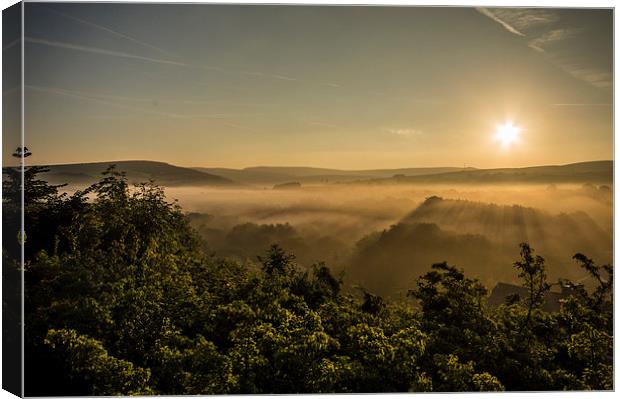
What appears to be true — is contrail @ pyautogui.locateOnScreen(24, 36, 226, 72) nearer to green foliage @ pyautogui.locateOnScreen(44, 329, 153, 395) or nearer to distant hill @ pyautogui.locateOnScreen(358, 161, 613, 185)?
distant hill @ pyautogui.locateOnScreen(358, 161, 613, 185)

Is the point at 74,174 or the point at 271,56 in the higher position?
the point at 271,56

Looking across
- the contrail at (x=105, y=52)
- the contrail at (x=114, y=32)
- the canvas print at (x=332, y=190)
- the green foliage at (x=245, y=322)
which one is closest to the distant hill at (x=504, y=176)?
the canvas print at (x=332, y=190)

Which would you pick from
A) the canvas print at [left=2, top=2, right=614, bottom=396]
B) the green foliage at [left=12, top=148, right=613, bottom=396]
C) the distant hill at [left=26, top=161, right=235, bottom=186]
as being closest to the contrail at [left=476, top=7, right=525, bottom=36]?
the canvas print at [left=2, top=2, right=614, bottom=396]

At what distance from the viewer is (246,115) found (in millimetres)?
6688

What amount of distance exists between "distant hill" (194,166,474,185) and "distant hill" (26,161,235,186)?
11.3 inches

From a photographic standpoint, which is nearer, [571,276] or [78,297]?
[78,297]

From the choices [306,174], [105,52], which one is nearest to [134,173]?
[105,52]

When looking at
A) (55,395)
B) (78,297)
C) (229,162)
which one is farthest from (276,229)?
(55,395)

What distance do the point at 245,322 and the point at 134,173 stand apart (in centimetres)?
146

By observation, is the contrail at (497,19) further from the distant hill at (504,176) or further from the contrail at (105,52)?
the contrail at (105,52)

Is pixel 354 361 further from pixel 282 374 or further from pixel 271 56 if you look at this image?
pixel 271 56

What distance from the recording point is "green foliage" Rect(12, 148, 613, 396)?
6230 mm

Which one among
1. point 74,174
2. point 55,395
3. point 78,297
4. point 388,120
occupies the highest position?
point 388,120

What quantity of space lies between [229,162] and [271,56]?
0.92 meters
